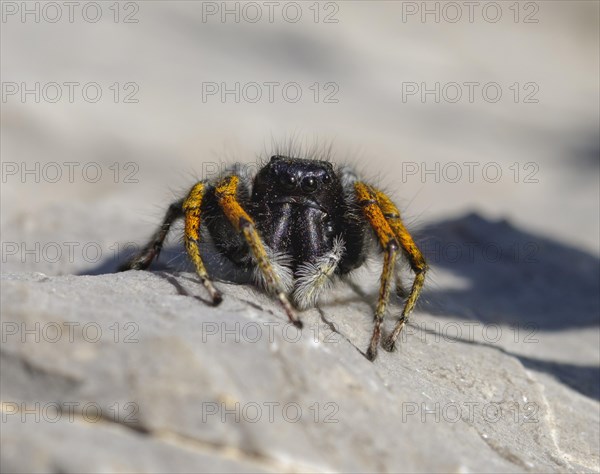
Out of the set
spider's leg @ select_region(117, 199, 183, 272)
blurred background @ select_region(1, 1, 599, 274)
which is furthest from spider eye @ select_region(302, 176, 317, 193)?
blurred background @ select_region(1, 1, 599, 274)

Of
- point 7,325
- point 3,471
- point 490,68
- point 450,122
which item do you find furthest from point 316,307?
point 490,68

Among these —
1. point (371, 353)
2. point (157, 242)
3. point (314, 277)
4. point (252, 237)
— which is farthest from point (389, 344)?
point (157, 242)

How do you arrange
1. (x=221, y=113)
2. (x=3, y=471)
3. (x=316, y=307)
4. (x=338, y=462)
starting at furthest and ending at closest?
1. (x=221, y=113)
2. (x=316, y=307)
3. (x=338, y=462)
4. (x=3, y=471)

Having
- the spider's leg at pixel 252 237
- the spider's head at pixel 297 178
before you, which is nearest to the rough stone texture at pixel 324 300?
the spider's leg at pixel 252 237

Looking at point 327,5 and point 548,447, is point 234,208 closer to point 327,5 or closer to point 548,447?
point 548,447

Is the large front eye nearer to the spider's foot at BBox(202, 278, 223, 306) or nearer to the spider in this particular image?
the spider

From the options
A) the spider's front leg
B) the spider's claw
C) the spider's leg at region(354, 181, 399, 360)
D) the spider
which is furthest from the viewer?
the spider

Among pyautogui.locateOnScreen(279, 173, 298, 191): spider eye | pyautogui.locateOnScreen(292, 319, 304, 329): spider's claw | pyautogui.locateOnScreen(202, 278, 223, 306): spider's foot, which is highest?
pyautogui.locateOnScreen(279, 173, 298, 191): spider eye
